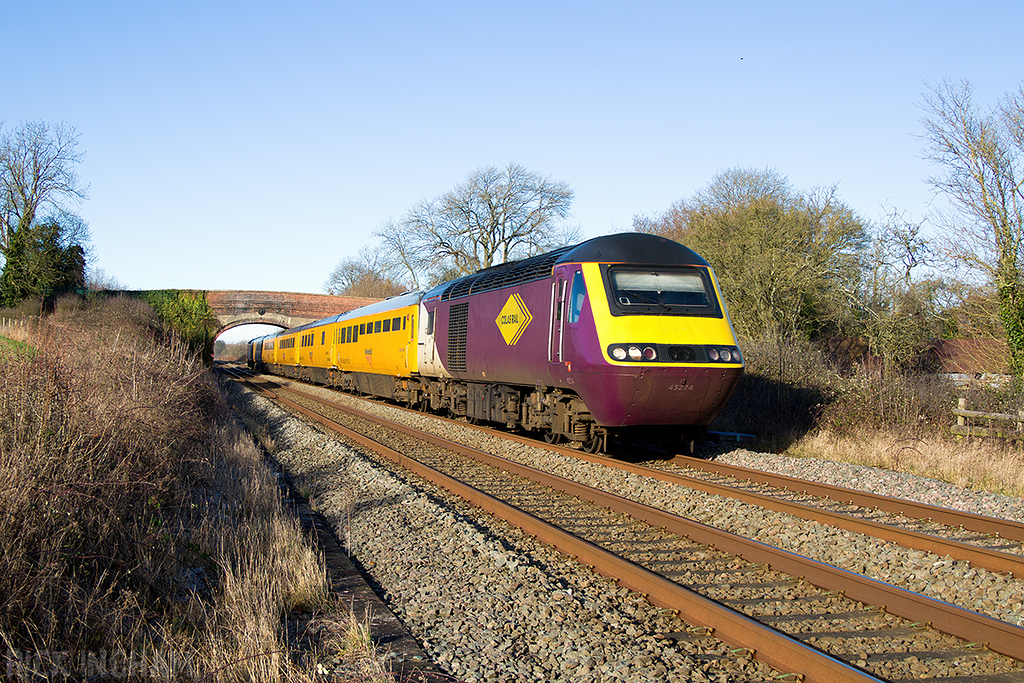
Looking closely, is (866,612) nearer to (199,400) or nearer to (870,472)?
(870,472)

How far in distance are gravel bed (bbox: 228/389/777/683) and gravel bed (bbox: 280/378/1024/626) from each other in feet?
6.88

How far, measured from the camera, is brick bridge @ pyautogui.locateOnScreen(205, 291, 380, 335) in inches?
2148

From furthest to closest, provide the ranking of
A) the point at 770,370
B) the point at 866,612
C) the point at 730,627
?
the point at 770,370 < the point at 866,612 < the point at 730,627

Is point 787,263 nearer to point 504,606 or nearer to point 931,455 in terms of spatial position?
point 931,455

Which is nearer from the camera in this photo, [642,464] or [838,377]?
[642,464]

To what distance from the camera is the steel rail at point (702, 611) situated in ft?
11.9

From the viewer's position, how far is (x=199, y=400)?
14.2 meters

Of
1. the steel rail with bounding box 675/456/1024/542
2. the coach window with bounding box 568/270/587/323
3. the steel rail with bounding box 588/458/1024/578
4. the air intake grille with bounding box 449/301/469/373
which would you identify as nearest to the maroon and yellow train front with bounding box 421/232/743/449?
the coach window with bounding box 568/270/587/323

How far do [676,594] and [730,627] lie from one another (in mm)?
514

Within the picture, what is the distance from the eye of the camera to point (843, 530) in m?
6.73

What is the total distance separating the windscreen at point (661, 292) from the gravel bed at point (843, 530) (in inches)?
93.3

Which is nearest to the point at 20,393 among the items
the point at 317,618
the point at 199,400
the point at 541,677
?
the point at 317,618

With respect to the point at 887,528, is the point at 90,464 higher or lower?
higher

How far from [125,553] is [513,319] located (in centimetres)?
793
